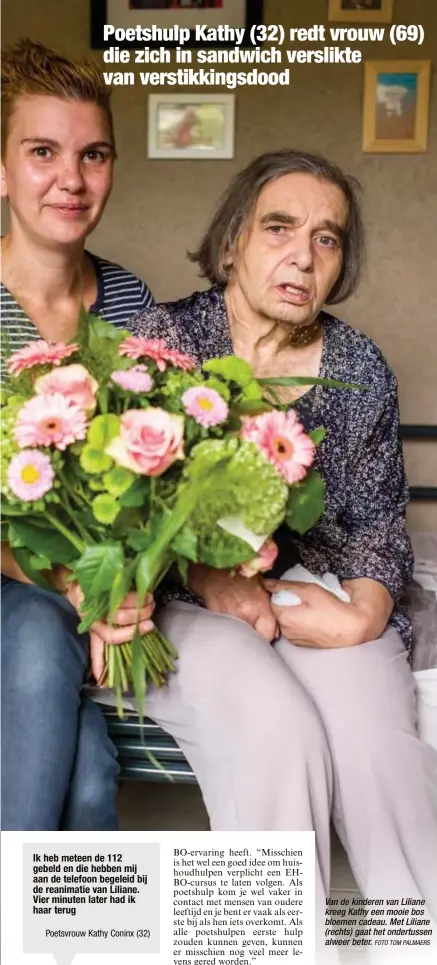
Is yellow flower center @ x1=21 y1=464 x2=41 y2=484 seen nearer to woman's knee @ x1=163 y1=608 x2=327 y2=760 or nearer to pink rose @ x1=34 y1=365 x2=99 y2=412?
pink rose @ x1=34 y1=365 x2=99 y2=412

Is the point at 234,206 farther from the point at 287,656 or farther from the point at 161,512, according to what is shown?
the point at 287,656

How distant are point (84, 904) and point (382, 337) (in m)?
0.78

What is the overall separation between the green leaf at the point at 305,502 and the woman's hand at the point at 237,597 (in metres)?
0.13

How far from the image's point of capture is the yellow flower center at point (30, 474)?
2.92ft

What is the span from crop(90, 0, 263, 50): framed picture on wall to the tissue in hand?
63 cm

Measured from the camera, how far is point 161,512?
0.91 m

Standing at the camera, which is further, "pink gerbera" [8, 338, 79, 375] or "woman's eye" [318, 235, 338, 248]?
"woman's eye" [318, 235, 338, 248]

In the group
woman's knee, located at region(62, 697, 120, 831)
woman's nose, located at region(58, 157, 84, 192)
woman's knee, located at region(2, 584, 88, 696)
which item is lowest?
woman's knee, located at region(62, 697, 120, 831)

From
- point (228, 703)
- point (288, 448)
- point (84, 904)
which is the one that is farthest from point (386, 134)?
point (84, 904)

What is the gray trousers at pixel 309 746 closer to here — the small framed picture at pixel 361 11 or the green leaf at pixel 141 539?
the green leaf at pixel 141 539

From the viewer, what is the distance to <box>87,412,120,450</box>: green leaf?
89 cm

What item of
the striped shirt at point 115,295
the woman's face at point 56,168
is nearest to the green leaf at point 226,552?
the striped shirt at point 115,295

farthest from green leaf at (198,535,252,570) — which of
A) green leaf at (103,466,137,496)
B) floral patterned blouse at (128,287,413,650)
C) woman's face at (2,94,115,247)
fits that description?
woman's face at (2,94,115,247)

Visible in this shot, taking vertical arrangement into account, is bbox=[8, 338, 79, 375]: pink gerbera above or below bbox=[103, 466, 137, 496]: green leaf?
above
